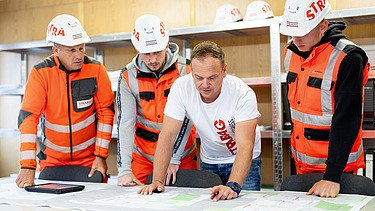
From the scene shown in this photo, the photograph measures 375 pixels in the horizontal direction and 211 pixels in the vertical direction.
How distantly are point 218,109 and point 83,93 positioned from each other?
101cm

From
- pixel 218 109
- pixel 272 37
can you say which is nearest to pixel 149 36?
pixel 218 109

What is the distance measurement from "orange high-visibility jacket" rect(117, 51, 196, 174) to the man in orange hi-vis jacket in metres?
0.21

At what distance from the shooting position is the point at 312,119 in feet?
8.07

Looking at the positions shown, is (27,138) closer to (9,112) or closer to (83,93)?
(83,93)

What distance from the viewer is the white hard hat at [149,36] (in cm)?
280

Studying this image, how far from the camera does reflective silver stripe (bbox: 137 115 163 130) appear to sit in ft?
9.84

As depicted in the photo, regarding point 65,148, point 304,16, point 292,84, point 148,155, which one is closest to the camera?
point 304,16

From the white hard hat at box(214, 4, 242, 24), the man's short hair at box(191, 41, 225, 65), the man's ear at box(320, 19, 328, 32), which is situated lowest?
the man's short hair at box(191, 41, 225, 65)

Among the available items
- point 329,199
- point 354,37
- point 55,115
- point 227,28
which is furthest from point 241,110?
point 354,37

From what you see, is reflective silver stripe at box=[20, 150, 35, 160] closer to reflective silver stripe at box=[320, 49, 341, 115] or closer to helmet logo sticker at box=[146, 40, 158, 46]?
helmet logo sticker at box=[146, 40, 158, 46]

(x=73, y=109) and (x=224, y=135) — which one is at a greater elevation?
(x=73, y=109)

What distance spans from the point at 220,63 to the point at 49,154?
4.71ft

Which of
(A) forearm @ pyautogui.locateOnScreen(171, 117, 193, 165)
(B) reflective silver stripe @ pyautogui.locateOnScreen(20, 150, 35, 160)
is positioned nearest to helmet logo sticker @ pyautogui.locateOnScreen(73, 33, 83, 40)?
(B) reflective silver stripe @ pyautogui.locateOnScreen(20, 150, 35, 160)

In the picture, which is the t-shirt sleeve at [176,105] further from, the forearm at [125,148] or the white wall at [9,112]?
the white wall at [9,112]
